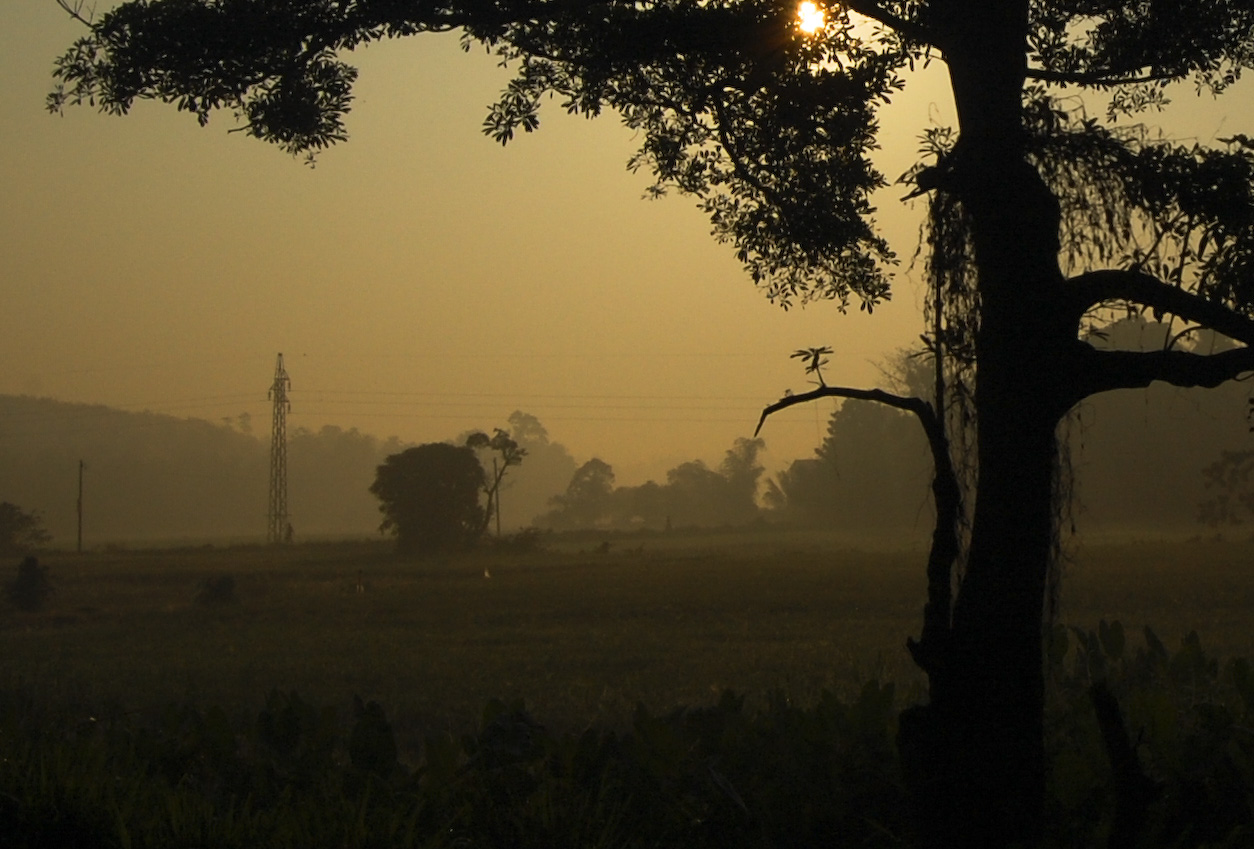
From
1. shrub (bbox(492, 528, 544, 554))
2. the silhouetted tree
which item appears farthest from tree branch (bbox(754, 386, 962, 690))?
the silhouetted tree

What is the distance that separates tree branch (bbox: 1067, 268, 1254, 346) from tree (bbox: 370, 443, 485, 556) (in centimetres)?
5764

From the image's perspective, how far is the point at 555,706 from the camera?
15664mm

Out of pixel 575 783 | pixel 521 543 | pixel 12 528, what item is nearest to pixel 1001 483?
pixel 575 783

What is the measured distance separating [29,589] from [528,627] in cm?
1542

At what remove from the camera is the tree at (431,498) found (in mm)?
63250

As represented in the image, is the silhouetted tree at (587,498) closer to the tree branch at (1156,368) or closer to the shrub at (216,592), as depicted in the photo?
the shrub at (216,592)

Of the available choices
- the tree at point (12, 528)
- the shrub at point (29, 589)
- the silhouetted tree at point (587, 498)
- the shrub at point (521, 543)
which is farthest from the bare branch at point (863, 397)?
the silhouetted tree at point (587, 498)

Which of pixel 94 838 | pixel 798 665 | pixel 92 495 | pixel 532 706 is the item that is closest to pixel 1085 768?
pixel 94 838

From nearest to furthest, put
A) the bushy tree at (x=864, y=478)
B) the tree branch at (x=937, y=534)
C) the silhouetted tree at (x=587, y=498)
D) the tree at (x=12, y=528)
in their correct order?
the tree branch at (x=937, y=534)
the tree at (x=12, y=528)
the bushy tree at (x=864, y=478)
the silhouetted tree at (x=587, y=498)

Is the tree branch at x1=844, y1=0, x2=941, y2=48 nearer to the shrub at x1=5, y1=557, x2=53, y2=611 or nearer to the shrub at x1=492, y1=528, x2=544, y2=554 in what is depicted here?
the shrub at x1=5, y1=557, x2=53, y2=611

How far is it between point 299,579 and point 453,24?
37.2m

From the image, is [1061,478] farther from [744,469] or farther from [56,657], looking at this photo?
[744,469]

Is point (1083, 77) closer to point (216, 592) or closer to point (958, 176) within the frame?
point (958, 176)

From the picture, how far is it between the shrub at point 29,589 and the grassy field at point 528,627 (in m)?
0.59
